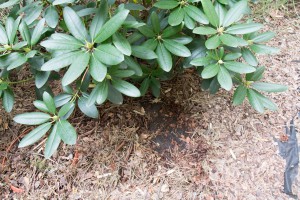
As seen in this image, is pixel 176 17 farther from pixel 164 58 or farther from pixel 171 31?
pixel 164 58

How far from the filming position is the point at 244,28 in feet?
4.23

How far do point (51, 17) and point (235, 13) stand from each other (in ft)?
2.52

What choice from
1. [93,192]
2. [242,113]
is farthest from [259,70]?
[93,192]

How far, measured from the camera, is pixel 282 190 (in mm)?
1580

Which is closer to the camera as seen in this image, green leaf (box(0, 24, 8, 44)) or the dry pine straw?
green leaf (box(0, 24, 8, 44))

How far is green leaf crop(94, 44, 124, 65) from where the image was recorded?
41.1 inches

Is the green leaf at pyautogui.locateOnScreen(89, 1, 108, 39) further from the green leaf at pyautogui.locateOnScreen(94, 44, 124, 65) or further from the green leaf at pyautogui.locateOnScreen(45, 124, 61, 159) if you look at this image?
the green leaf at pyautogui.locateOnScreen(45, 124, 61, 159)

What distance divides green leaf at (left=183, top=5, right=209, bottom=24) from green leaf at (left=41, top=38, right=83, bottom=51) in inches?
19.3

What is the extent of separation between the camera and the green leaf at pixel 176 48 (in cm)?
134

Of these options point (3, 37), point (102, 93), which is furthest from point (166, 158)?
point (3, 37)

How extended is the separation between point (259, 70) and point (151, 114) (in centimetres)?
62

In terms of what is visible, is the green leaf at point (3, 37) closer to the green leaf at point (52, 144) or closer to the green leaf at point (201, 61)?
the green leaf at point (52, 144)

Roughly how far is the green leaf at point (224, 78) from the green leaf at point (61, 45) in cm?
57

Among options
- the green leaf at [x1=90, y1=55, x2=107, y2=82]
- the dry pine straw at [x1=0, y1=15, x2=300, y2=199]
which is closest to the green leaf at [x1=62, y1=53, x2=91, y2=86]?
the green leaf at [x1=90, y1=55, x2=107, y2=82]
